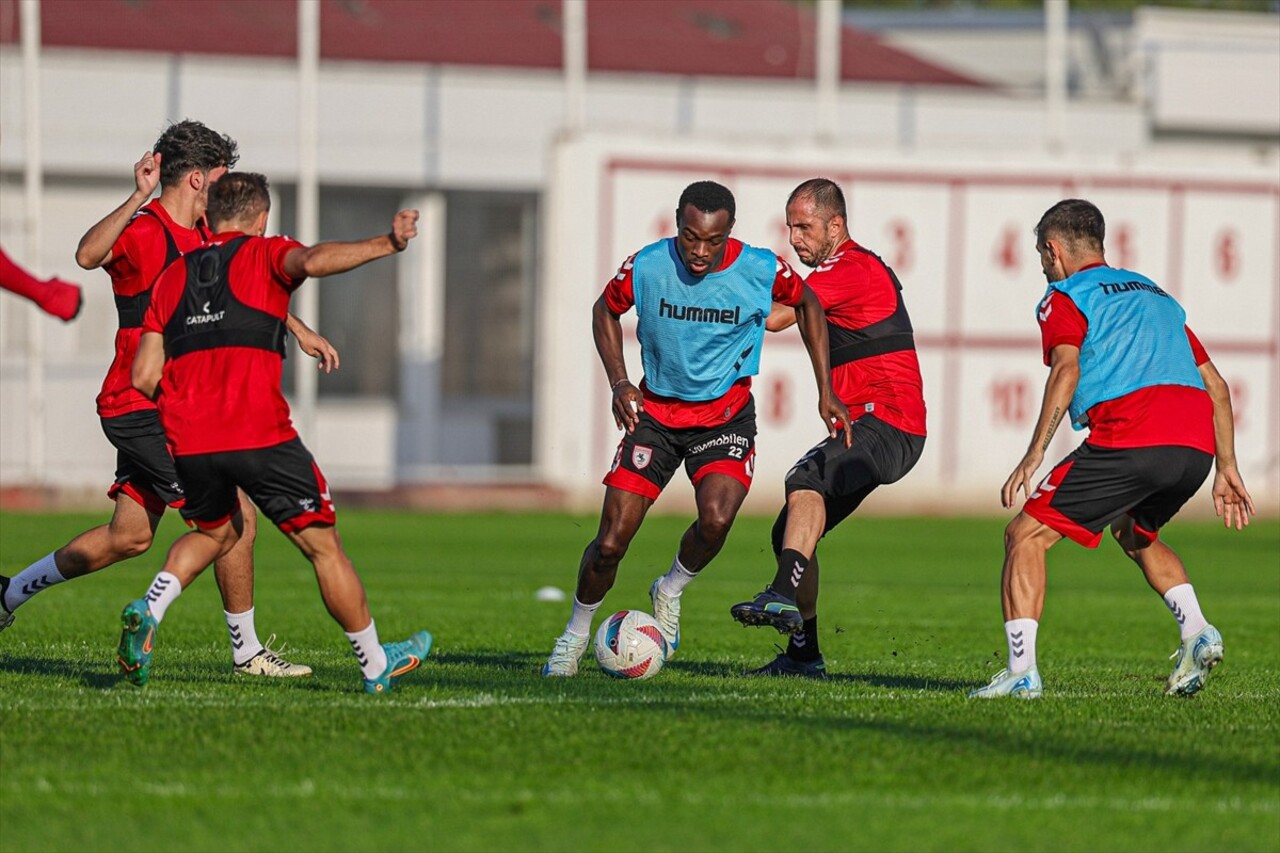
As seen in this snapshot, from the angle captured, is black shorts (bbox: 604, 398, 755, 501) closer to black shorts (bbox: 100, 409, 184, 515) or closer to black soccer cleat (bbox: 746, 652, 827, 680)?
black soccer cleat (bbox: 746, 652, 827, 680)

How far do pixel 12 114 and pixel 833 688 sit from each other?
63.7 feet

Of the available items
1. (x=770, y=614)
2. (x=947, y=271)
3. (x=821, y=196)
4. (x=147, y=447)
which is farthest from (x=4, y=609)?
(x=947, y=271)

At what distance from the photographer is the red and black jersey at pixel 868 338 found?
9742 millimetres

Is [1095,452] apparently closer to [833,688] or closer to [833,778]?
[833,688]

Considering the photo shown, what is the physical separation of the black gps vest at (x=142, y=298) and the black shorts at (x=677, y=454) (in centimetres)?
217

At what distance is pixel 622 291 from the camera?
9.26 metres

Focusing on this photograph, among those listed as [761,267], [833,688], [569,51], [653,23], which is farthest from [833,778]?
[653,23]

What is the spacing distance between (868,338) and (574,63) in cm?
1653

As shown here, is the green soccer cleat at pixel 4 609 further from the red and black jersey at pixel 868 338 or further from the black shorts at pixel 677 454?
the red and black jersey at pixel 868 338

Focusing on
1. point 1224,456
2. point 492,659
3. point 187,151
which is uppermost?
point 187,151

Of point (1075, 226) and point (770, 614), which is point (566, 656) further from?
point (1075, 226)

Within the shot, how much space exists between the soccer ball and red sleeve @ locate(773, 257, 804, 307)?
5.35ft

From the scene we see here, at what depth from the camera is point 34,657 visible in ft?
31.0

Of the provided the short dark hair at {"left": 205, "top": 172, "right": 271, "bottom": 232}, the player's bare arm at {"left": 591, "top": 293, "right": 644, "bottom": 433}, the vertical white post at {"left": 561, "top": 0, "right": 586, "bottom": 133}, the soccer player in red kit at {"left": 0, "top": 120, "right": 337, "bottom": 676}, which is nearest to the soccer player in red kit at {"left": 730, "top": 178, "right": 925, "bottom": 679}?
the player's bare arm at {"left": 591, "top": 293, "right": 644, "bottom": 433}
